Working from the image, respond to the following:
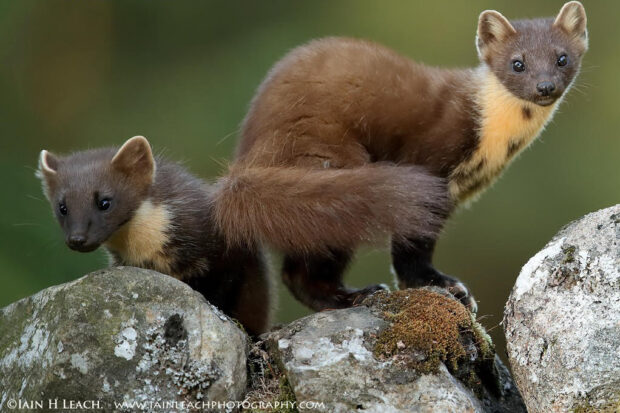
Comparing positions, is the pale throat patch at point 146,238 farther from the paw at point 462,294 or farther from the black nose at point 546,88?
the black nose at point 546,88

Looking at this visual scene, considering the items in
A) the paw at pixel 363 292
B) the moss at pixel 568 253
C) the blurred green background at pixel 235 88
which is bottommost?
the blurred green background at pixel 235 88

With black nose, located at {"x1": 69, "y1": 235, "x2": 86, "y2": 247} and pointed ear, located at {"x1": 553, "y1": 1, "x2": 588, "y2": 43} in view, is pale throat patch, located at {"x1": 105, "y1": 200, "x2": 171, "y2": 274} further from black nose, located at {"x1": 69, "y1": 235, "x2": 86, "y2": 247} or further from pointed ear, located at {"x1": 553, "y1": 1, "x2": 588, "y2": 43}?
pointed ear, located at {"x1": 553, "y1": 1, "x2": 588, "y2": 43}

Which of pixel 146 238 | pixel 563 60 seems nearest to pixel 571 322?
pixel 146 238

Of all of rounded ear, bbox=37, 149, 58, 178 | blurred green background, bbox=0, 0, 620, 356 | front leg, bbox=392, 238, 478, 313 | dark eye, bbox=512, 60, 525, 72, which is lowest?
blurred green background, bbox=0, 0, 620, 356

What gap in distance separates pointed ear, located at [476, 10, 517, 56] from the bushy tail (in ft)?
4.07

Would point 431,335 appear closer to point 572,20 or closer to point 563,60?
point 563,60

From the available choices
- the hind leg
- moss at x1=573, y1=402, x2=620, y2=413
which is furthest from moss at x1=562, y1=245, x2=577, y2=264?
the hind leg

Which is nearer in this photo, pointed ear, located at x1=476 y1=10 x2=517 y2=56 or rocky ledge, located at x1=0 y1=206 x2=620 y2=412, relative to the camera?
rocky ledge, located at x1=0 y1=206 x2=620 y2=412

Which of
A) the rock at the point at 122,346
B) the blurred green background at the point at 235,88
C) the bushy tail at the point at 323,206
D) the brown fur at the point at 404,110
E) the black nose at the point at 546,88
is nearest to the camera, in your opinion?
the rock at the point at 122,346

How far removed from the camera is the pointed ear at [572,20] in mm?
5117

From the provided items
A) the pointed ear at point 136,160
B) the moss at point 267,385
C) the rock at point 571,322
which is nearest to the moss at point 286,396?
the moss at point 267,385

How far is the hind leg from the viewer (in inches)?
190

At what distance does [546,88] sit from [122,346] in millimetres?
2492

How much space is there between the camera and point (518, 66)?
503 cm
